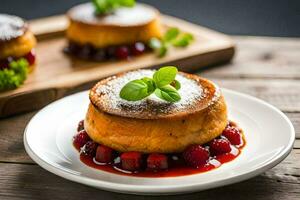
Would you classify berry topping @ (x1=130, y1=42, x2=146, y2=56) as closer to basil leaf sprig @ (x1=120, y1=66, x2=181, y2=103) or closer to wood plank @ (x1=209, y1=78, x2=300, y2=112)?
wood plank @ (x1=209, y1=78, x2=300, y2=112)

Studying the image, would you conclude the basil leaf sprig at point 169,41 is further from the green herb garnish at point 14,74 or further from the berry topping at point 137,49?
the green herb garnish at point 14,74

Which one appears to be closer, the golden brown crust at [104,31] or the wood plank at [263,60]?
the wood plank at [263,60]

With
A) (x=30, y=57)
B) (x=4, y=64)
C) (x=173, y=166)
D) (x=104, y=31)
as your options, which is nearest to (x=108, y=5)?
(x=104, y=31)

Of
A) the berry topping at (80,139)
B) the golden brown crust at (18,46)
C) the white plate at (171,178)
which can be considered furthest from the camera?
the golden brown crust at (18,46)

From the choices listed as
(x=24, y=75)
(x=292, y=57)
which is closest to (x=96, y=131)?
(x=24, y=75)

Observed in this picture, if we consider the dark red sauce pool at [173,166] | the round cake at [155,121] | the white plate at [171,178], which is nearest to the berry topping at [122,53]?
the white plate at [171,178]

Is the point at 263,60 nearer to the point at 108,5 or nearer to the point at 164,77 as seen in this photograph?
the point at 108,5
